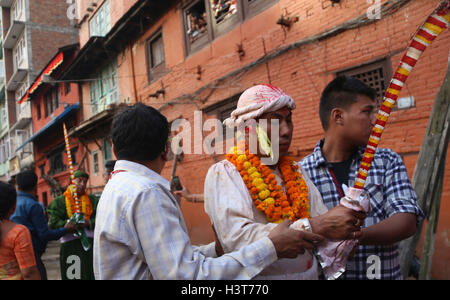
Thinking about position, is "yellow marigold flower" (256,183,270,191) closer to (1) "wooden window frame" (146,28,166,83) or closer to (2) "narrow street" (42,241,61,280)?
(2) "narrow street" (42,241,61,280)

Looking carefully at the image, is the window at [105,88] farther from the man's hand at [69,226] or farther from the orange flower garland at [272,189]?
the orange flower garland at [272,189]

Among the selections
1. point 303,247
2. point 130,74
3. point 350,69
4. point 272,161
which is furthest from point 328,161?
point 130,74

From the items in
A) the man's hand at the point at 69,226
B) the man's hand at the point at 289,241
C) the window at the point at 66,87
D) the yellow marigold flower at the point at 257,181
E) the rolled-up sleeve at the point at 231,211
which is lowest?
the man's hand at the point at 69,226

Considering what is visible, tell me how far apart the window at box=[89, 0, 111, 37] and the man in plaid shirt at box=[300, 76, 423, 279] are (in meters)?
9.55

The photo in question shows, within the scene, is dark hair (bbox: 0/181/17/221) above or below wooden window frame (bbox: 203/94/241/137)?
below

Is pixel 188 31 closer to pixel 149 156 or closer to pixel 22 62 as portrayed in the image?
pixel 22 62

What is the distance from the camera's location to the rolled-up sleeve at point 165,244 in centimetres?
119

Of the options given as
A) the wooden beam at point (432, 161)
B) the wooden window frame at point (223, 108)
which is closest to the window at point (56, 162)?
the wooden window frame at point (223, 108)

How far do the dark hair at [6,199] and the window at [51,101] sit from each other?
12.4 metres

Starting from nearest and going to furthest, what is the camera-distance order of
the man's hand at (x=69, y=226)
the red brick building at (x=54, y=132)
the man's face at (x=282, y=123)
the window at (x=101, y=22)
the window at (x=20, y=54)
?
the man's face at (x=282, y=123) < the man's hand at (x=69, y=226) < the window at (x=20, y=54) < the window at (x=101, y=22) < the red brick building at (x=54, y=132)

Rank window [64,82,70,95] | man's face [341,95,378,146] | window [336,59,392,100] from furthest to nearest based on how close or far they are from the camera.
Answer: window [64,82,70,95]
window [336,59,392,100]
man's face [341,95,378,146]

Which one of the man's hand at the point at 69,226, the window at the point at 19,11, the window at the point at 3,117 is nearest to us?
the man's hand at the point at 69,226

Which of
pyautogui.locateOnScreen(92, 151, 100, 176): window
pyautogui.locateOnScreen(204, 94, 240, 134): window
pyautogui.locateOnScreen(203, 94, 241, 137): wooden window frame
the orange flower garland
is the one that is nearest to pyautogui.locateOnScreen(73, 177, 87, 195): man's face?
the orange flower garland

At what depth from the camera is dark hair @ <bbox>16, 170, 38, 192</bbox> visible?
3.56 meters
